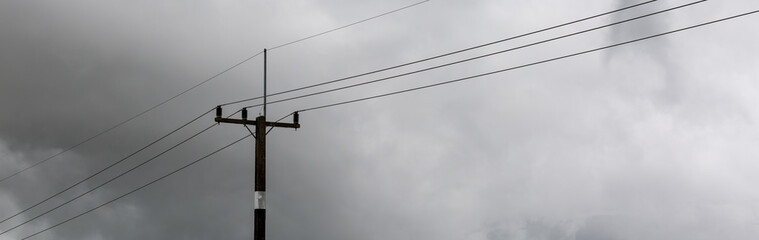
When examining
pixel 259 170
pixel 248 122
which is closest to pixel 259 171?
pixel 259 170

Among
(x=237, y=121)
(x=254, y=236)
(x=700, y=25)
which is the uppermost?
(x=237, y=121)

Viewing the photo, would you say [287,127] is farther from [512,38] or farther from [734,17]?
[734,17]

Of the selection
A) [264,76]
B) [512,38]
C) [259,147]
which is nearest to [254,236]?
[259,147]

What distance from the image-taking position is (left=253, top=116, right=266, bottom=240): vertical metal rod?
84.5ft

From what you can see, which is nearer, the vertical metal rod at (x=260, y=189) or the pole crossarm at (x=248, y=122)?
the vertical metal rod at (x=260, y=189)

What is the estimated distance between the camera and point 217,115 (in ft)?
91.2

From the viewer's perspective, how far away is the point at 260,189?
2616 cm

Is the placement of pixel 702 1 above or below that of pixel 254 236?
above

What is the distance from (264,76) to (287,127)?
1766 mm

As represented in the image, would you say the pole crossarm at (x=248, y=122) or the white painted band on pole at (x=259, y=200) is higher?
the pole crossarm at (x=248, y=122)

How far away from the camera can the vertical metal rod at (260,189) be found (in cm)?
2577

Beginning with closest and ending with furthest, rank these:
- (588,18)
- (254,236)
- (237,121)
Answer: (588,18) → (254,236) → (237,121)

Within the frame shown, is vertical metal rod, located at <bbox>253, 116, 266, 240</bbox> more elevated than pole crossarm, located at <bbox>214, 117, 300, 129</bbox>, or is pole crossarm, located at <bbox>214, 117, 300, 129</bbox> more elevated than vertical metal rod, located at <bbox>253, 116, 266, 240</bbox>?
pole crossarm, located at <bbox>214, 117, 300, 129</bbox>

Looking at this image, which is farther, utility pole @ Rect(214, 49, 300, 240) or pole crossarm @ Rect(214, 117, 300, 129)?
pole crossarm @ Rect(214, 117, 300, 129)
